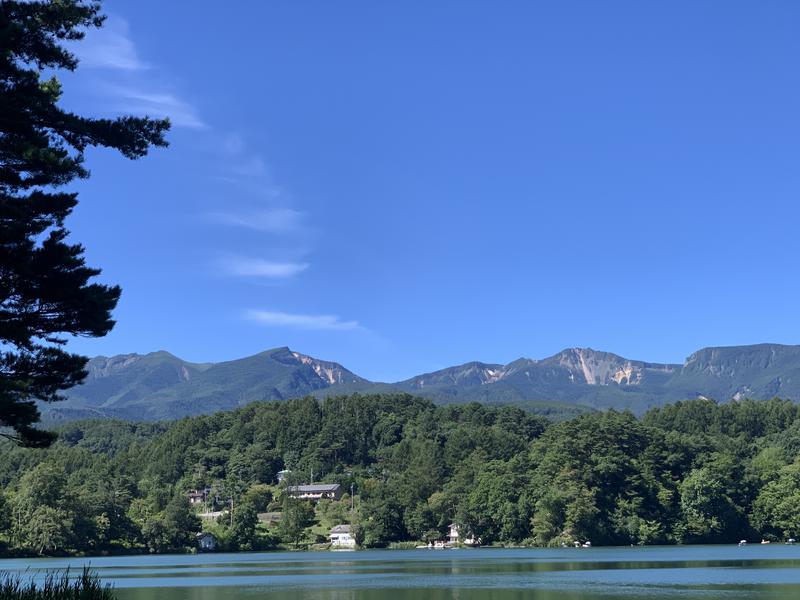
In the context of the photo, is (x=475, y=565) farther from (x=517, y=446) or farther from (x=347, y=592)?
(x=517, y=446)

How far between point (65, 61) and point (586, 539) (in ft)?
257

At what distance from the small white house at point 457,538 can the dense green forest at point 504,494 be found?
41.6 inches

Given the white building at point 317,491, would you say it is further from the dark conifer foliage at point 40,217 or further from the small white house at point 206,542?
the dark conifer foliage at point 40,217

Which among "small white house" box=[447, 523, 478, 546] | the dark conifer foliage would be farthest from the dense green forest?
the dark conifer foliage

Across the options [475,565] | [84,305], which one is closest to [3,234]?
[84,305]

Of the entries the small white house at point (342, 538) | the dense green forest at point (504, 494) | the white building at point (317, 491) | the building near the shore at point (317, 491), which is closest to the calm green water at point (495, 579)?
the dense green forest at point (504, 494)

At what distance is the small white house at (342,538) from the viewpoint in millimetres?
103750

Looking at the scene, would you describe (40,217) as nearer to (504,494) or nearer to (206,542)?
(504,494)

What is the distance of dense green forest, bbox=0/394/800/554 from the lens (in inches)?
3501

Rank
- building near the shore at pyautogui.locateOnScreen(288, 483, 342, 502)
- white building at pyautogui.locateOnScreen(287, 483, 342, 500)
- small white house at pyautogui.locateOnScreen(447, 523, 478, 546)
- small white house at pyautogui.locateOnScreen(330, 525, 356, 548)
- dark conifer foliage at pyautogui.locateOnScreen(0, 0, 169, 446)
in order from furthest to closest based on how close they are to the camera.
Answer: white building at pyautogui.locateOnScreen(287, 483, 342, 500), building near the shore at pyautogui.locateOnScreen(288, 483, 342, 502), small white house at pyautogui.locateOnScreen(330, 525, 356, 548), small white house at pyautogui.locateOnScreen(447, 523, 478, 546), dark conifer foliage at pyautogui.locateOnScreen(0, 0, 169, 446)

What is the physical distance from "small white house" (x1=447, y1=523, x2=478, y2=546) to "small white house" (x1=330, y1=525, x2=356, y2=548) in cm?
1110

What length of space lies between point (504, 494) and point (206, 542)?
35.0m

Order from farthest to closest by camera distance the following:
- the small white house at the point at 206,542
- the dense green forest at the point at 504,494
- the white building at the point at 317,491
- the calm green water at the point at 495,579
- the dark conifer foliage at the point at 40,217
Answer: the white building at the point at 317,491
the small white house at the point at 206,542
the dense green forest at the point at 504,494
the calm green water at the point at 495,579
the dark conifer foliage at the point at 40,217

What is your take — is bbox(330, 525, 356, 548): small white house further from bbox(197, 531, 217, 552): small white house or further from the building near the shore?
the building near the shore
